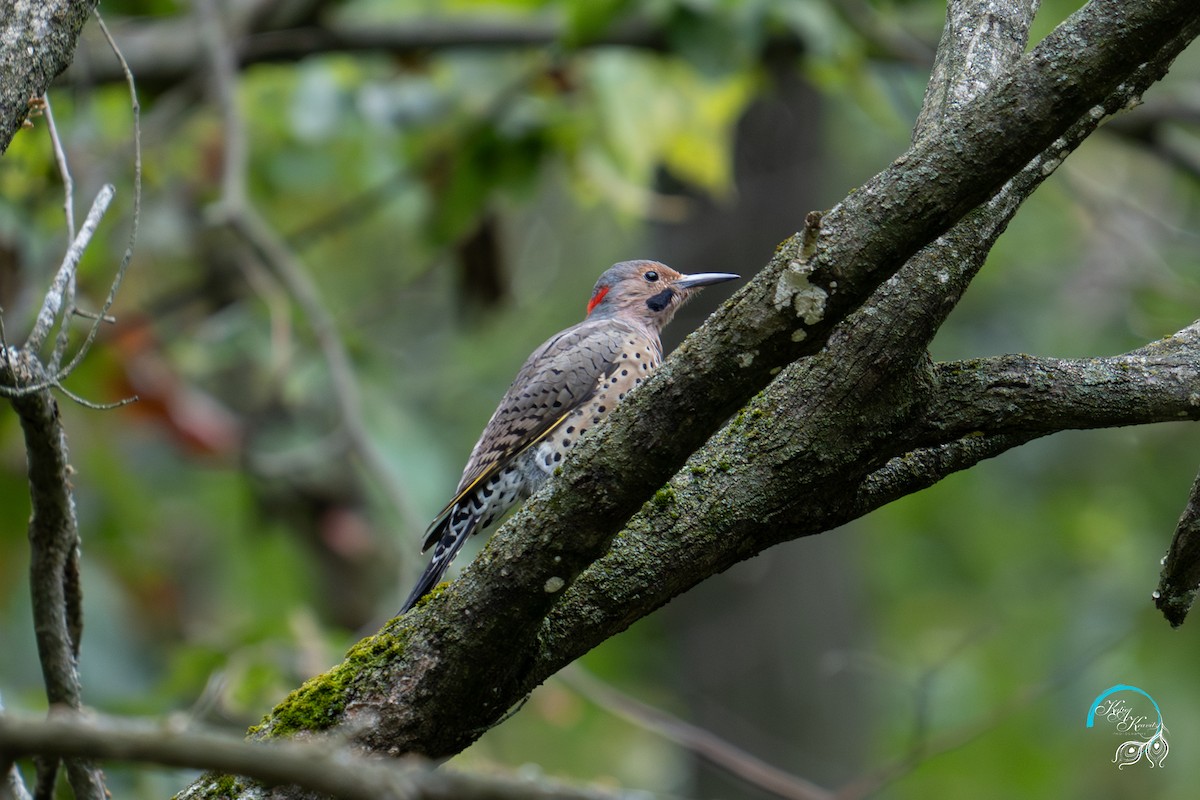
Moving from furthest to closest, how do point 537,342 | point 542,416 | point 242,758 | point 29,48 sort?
point 537,342
point 542,416
point 29,48
point 242,758

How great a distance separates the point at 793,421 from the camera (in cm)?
258

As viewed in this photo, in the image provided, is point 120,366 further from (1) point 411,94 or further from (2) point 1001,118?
(2) point 1001,118

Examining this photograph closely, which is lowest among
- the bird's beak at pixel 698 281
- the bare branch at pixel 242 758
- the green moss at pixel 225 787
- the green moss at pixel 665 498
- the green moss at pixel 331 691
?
the bare branch at pixel 242 758

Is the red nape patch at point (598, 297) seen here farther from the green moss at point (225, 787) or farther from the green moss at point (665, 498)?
the green moss at point (225, 787)

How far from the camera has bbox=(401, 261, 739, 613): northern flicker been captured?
4824mm

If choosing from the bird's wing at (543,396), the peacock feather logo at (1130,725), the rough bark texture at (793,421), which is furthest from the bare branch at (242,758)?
the peacock feather logo at (1130,725)

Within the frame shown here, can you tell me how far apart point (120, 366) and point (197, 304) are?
1.77 meters

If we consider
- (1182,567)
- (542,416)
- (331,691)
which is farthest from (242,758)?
(542,416)

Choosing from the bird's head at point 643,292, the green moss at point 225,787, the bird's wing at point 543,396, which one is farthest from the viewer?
the bird's head at point 643,292

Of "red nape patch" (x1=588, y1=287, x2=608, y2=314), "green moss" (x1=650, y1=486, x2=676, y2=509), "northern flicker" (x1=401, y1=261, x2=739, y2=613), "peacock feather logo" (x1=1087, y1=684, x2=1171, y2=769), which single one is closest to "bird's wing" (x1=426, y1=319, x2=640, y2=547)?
"northern flicker" (x1=401, y1=261, x2=739, y2=613)

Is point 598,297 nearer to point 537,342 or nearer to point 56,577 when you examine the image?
point 56,577

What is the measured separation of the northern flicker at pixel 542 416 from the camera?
15.8ft

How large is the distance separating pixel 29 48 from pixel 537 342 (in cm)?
948

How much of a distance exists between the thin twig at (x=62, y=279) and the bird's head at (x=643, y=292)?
3453 millimetres
